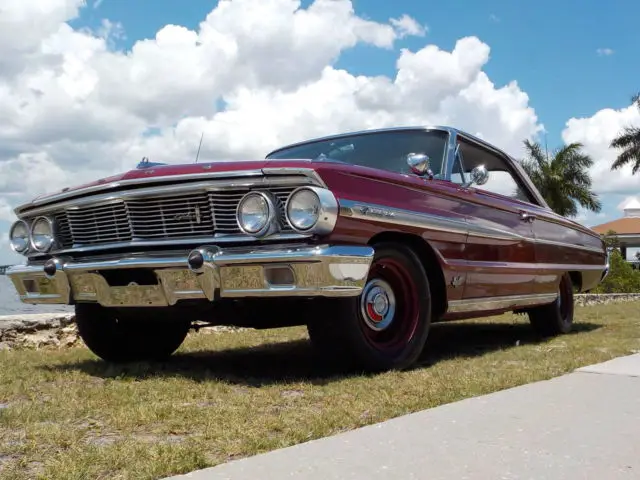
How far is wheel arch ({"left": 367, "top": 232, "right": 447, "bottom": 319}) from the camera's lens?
14.6ft

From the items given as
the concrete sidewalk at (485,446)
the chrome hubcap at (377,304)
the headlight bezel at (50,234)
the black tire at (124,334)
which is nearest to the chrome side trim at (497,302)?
the chrome hubcap at (377,304)

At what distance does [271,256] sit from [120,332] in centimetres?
183

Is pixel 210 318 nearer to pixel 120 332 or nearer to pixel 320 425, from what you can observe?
pixel 120 332

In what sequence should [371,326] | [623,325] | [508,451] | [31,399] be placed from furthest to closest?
[623,325] → [371,326] → [31,399] → [508,451]

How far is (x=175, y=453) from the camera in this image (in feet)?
8.19

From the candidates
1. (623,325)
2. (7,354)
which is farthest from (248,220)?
(623,325)

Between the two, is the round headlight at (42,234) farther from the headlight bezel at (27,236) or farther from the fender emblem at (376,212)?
the fender emblem at (376,212)

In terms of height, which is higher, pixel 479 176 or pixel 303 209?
pixel 479 176

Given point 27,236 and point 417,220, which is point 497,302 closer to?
point 417,220

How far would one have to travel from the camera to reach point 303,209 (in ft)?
12.3

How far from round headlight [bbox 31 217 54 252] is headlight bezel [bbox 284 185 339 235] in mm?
1794

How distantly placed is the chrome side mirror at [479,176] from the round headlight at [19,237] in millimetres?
3013

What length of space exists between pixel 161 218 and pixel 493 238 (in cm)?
245

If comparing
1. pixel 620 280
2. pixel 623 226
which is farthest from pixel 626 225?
pixel 620 280
